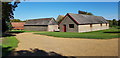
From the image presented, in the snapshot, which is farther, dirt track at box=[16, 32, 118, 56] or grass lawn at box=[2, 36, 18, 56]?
grass lawn at box=[2, 36, 18, 56]

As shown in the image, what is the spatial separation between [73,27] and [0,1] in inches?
685

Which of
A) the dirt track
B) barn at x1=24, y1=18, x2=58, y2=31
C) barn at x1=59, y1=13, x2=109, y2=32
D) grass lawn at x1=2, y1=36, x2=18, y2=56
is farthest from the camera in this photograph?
barn at x1=24, y1=18, x2=58, y2=31

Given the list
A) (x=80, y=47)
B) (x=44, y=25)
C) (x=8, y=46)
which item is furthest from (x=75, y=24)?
(x=8, y=46)

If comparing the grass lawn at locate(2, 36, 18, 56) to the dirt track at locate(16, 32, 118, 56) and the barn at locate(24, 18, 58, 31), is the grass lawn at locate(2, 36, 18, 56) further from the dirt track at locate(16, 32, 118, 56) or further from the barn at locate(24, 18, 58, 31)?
the barn at locate(24, 18, 58, 31)

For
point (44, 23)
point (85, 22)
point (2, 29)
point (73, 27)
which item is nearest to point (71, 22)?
point (73, 27)

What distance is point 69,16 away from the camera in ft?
102

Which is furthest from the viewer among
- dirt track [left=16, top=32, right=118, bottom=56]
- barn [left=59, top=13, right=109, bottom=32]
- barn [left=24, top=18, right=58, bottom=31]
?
barn [left=24, top=18, right=58, bottom=31]

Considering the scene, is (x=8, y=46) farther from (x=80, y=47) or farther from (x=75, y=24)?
(x=75, y=24)

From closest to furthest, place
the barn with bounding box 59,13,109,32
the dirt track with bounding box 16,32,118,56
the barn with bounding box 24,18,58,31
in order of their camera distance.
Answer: the dirt track with bounding box 16,32,118,56, the barn with bounding box 59,13,109,32, the barn with bounding box 24,18,58,31

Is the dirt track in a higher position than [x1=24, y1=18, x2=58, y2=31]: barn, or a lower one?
lower

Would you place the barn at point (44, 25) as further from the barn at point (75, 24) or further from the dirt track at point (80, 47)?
the dirt track at point (80, 47)

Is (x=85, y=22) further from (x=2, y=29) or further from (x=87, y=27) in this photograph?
(x=2, y=29)

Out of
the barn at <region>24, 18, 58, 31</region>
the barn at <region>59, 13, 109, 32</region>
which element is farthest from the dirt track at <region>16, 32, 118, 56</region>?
the barn at <region>24, 18, 58, 31</region>

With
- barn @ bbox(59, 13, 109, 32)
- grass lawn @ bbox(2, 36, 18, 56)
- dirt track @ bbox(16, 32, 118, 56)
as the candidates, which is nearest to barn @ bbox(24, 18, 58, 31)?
barn @ bbox(59, 13, 109, 32)
